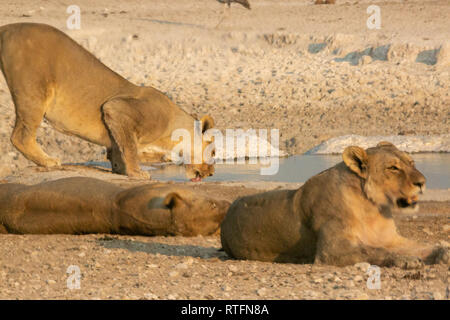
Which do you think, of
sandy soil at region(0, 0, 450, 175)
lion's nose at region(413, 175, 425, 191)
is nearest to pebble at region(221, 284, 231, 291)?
lion's nose at region(413, 175, 425, 191)

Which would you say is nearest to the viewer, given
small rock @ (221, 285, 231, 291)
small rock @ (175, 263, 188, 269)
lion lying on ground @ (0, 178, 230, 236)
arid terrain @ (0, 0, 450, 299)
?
small rock @ (221, 285, 231, 291)

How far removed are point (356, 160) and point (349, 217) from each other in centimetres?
41

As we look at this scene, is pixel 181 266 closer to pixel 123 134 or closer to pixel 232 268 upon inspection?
pixel 232 268

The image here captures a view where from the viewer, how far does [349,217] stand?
666 centimetres

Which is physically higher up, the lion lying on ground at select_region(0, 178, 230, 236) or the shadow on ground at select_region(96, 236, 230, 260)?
the lion lying on ground at select_region(0, 178, 230, 236)

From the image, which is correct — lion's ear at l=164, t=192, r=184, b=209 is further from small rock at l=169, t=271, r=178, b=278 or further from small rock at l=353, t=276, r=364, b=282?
small rock at l=353, t=276, r=364, b=282

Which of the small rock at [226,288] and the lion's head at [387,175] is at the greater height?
the lion's head at [387,175]

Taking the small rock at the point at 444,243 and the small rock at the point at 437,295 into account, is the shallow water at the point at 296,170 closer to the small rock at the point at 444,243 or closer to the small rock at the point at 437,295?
the small rock at the point at 444,243

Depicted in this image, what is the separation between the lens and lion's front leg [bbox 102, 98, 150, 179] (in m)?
12.8

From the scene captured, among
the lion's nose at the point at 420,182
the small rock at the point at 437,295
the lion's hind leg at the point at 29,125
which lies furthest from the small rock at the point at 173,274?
the lion's hind leg at the point at 29,125

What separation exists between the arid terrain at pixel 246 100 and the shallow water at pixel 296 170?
135 centimetres

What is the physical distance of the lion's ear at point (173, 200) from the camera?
836 cm
